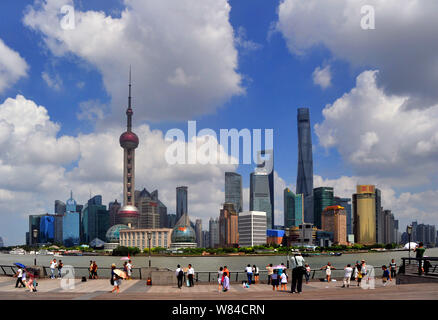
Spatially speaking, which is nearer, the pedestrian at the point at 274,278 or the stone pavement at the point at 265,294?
the stone pavement at the point at 265,294

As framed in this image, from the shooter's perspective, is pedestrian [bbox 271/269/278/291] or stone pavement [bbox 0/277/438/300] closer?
stone pavement [bbox 0/277/438/300]

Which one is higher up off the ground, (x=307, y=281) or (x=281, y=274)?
(x=281, y=274)

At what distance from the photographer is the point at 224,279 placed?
26828 millimetres

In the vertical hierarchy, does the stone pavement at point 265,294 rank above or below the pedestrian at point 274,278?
above

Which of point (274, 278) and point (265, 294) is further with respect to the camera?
point (274, 278)

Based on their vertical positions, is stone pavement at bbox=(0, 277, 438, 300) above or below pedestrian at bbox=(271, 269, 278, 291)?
above

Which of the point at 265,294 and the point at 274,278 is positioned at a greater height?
the point at 265,294
